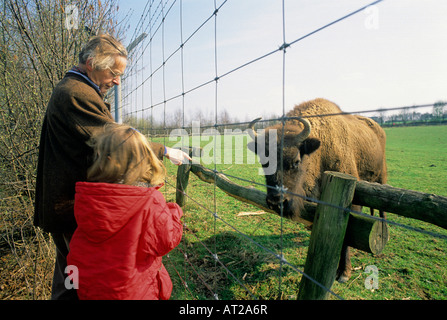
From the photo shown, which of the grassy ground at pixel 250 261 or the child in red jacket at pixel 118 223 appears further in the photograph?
the grassy ground at pixel 250 261

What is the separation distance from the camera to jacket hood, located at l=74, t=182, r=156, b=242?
1.46m

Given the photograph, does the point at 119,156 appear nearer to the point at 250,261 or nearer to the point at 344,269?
the point at 250,261

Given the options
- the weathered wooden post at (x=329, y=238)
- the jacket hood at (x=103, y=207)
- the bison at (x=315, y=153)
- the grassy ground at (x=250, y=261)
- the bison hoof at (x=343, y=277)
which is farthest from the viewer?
the bison hoof at (x=343, y=277)

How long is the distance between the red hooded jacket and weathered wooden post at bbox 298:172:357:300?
3.18ft

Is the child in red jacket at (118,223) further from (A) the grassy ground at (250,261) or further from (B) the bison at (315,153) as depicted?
(B) the bison at (315,153)

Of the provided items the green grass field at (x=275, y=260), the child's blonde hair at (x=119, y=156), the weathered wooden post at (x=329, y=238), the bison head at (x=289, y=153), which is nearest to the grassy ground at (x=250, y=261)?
the green grass field at (x=275, y=260)

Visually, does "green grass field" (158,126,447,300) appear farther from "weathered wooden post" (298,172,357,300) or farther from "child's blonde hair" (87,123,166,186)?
"child's blonde hair" (87,123,166,186)

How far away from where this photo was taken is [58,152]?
5.84ft

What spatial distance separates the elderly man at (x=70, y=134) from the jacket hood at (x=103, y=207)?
36cm

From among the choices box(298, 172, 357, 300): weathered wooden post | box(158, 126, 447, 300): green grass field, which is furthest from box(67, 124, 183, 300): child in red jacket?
box(298, 172, 357, 300): weathered wooden post

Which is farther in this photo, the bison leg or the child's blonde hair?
the bison leg

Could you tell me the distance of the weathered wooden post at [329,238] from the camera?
5.52 feet

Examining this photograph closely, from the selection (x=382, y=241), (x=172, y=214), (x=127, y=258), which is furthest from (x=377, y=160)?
(x=127, y=258)
